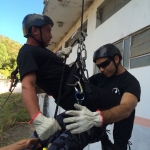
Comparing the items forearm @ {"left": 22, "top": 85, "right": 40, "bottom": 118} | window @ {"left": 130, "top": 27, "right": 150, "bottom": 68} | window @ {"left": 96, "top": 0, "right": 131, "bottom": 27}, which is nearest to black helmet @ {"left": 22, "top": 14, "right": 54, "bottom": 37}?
forearm @ {"left": 22, "top": 85, "right": 40, "bottom": 118}

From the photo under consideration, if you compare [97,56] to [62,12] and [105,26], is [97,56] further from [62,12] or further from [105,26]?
[62,12]

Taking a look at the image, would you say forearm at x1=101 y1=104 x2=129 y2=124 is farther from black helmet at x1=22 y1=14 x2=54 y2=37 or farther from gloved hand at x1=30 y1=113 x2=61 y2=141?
black helmet at x1=22 y1=14 x2=54 y2=37

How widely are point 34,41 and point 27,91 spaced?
0.63 meters

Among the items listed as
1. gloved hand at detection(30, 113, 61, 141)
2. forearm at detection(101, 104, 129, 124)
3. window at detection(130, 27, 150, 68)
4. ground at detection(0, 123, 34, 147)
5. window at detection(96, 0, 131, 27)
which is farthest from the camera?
ground at detection(0, 123, 34, 147)

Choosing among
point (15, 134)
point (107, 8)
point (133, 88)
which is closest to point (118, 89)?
point (133, 88)

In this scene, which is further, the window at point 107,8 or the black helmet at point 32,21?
the window at point 107,8

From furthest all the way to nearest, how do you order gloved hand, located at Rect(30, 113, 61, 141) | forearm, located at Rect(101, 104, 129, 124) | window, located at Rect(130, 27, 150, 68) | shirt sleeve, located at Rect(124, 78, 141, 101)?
1. window, located at Rect(130, 27, 150, 68)
2. shirt sleeve, located at Rect(124, 78, 141, 101)
3. forearm, located at Rect(101, 104, 129, 124)
4. gloved hand, located at Rect(30, 113, 61, 141)

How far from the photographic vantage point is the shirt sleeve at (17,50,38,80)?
1.86m

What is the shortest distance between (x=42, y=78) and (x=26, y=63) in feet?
0.76

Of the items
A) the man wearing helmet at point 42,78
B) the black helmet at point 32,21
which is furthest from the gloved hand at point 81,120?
the black helmet at point 32,21

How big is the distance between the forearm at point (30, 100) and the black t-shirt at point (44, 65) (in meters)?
0.21

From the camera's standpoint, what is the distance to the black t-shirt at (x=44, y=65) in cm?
195

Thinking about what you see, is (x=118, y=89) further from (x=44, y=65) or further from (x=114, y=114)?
(x=44, y=65)

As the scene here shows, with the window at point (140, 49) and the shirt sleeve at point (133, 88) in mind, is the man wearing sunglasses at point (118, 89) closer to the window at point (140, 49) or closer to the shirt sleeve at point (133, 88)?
the shirt sleeve at point (133, 88)
